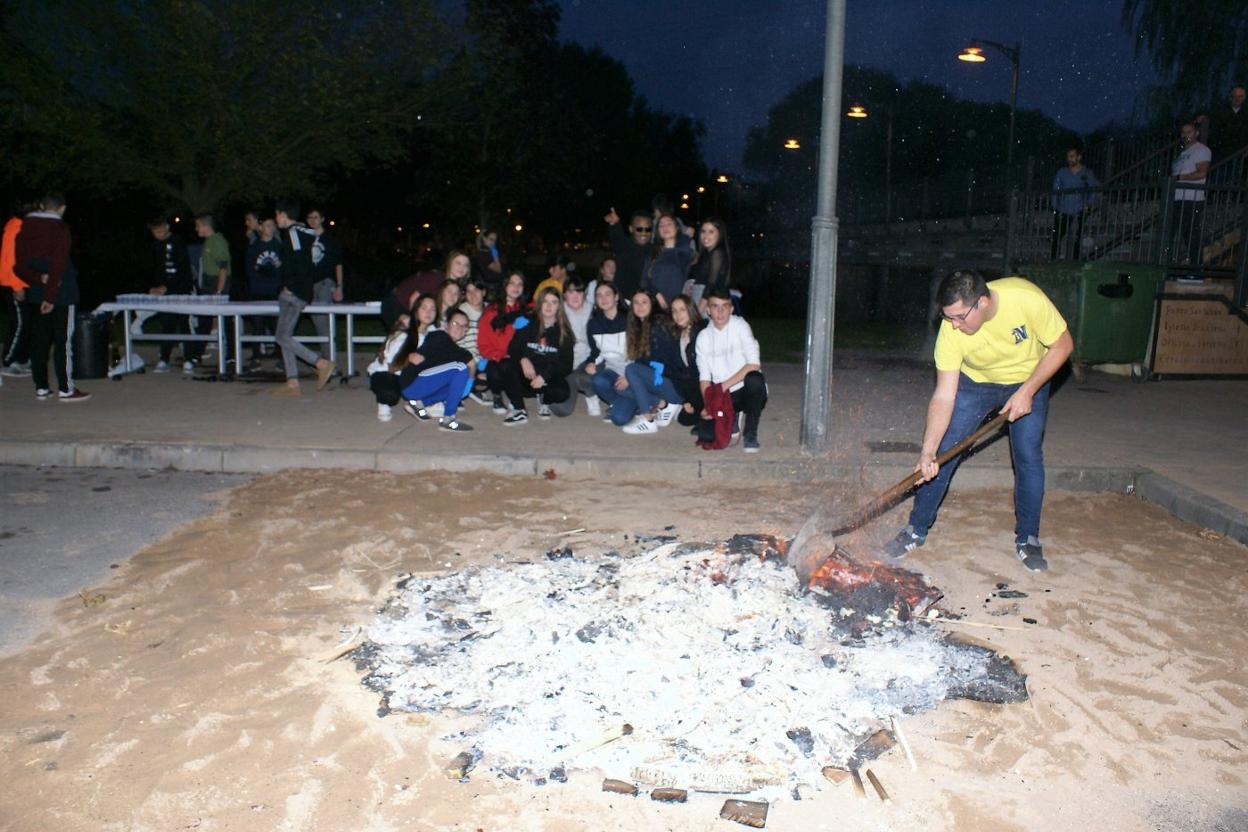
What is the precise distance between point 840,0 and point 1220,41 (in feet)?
65.5

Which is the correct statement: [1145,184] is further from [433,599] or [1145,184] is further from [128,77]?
[128,77]

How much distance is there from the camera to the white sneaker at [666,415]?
→ 9.10m

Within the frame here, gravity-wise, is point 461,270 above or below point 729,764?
above

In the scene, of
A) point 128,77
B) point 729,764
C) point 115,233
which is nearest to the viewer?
point 729,764

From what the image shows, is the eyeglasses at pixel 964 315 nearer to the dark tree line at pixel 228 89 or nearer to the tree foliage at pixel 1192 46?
the dark tree line at pixel 228 89

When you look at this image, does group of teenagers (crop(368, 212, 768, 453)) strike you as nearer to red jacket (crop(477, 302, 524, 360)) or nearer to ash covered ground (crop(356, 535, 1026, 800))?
red jacket (crop(477, 302, 524, 360))

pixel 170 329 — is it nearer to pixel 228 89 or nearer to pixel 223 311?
pixel 223 311

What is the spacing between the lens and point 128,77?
71.1ft

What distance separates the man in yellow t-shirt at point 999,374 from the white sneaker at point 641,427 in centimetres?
327

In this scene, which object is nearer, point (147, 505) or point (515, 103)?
point (147, 505)

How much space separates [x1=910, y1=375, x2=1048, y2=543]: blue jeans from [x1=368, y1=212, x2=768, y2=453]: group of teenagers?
2347mm

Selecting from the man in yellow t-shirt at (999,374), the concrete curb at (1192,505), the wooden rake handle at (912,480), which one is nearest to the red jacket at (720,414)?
the man in yellow t-shirt at (999,374)

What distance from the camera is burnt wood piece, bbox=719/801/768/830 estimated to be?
3244mm

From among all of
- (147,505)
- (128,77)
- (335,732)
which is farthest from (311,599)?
(128,77)
